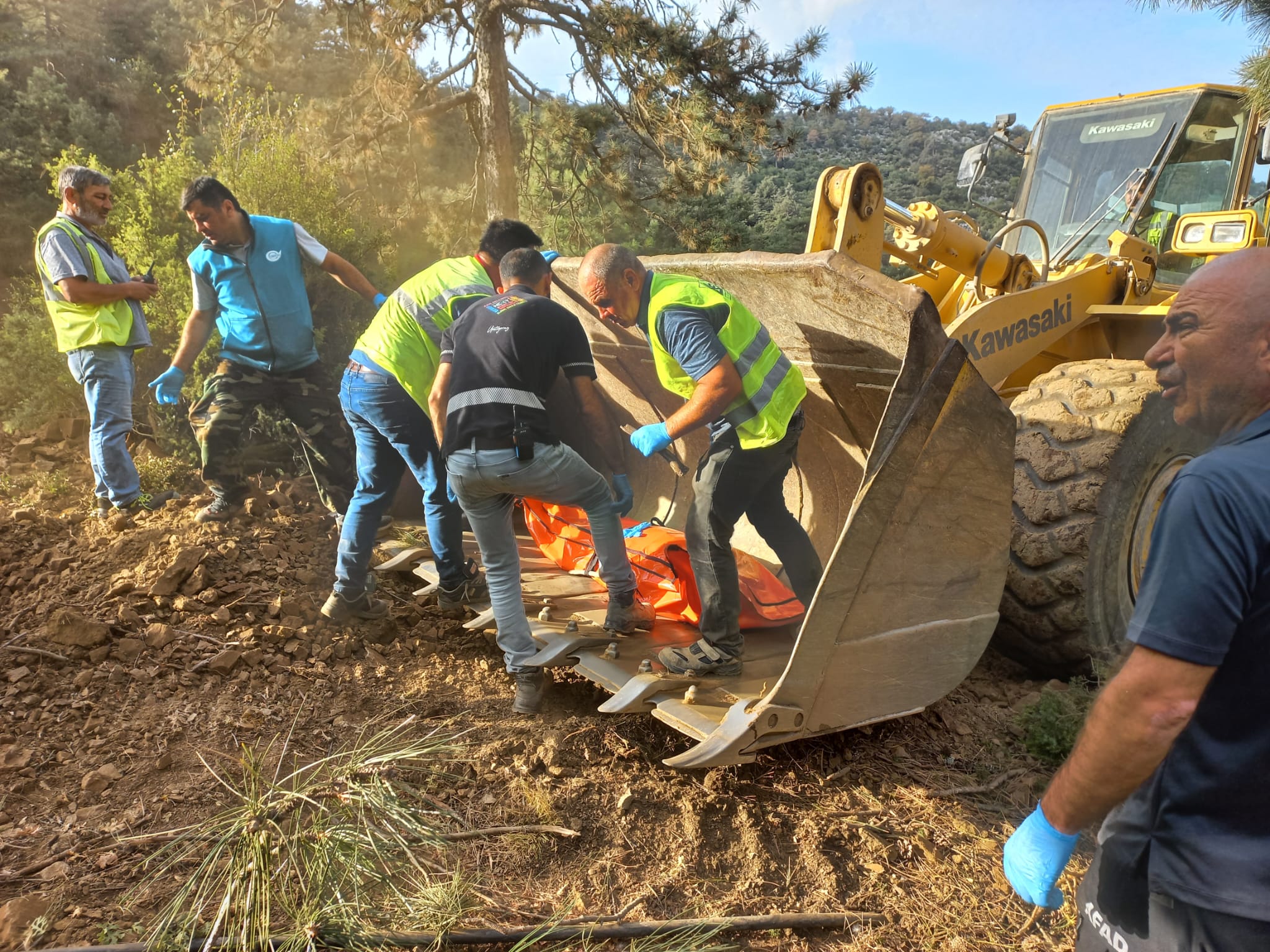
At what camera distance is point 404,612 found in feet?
14.2

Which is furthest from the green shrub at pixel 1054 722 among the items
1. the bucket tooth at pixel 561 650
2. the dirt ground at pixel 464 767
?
the bucket tooth at pixel 561 650

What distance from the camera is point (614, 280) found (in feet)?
10.9

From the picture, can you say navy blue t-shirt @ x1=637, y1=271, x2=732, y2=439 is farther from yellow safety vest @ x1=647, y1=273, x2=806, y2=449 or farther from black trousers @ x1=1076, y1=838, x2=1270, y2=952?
black trousers @ x1=1076, y1=838, x2=1270, y2=952

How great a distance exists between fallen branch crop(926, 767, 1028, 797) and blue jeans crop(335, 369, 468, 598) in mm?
2326

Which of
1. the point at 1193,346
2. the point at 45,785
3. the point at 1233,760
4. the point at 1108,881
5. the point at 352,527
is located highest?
the point at 1193,346

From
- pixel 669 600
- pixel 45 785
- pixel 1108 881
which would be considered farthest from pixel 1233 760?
pixel 45 785

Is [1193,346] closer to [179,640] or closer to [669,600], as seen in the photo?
[669,600]

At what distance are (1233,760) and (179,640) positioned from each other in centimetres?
375

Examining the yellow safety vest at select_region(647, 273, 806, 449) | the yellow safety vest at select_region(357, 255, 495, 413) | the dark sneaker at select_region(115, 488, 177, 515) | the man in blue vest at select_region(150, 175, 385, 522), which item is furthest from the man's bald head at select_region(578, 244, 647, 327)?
the dark sneaker at select_region(115, 488, 177, 515)

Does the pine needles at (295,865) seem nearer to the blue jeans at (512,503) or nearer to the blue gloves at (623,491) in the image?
the blue jeans at (512,503)

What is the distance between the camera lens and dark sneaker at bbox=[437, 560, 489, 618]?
4168 millimetres

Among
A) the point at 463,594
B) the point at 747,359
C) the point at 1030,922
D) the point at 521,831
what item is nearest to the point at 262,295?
the point at 463,594

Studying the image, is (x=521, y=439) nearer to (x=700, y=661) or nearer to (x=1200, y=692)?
(x=700, y=661)

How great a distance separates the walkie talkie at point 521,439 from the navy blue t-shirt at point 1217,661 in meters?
2.23
